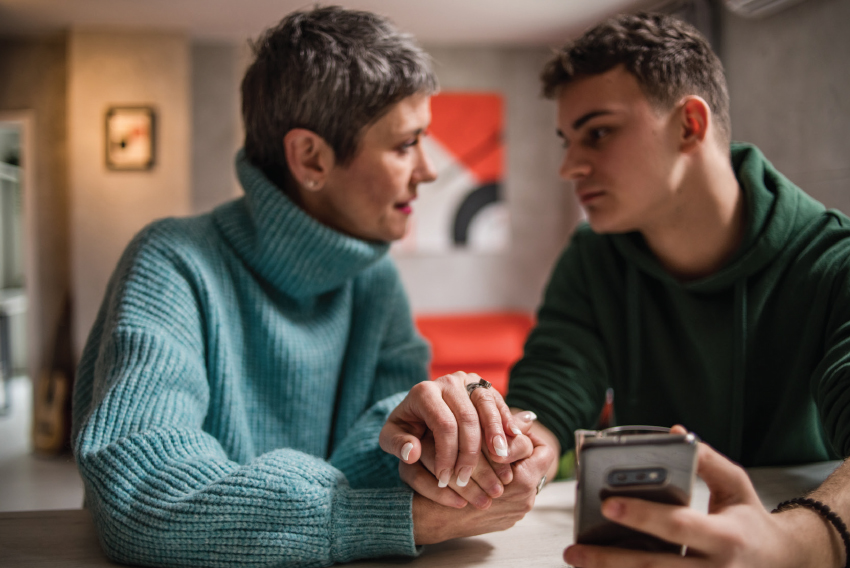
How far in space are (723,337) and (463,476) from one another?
0.59 metres

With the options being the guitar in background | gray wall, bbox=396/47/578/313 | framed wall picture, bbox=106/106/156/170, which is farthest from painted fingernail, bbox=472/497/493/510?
gray wall, bbox=396/47/578/313

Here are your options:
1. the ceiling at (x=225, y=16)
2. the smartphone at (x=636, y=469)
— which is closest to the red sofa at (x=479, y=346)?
the ceiling at (x=225, y=16)

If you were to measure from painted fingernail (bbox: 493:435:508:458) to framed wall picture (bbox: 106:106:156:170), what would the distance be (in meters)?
3.23

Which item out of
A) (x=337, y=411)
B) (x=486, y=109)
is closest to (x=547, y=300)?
(x=337, y=411)

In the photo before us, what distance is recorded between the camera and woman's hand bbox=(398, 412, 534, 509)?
62 centimetres

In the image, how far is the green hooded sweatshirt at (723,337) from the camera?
0.91 m

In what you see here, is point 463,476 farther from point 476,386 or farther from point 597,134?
point 597,134

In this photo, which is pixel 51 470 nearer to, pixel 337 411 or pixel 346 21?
pixel 337 411

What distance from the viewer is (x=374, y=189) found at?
Answer: 983 millimetres

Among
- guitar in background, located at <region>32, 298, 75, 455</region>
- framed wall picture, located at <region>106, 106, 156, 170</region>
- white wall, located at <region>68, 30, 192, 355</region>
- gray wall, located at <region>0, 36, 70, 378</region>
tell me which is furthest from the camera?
framed wall picture, located at <region>106, 106, 156, 170</region>

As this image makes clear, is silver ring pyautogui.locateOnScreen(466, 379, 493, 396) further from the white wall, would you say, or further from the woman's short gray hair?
the white wall

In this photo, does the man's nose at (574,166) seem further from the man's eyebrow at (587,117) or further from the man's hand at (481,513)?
the man's hand at (481,513)

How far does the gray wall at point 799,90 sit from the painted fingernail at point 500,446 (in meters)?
0.88

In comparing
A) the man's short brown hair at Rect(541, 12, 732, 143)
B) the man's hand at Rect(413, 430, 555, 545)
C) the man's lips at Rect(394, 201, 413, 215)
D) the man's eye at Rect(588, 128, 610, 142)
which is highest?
the man's short brown hair at Rect(541, 12, 732, 143)
